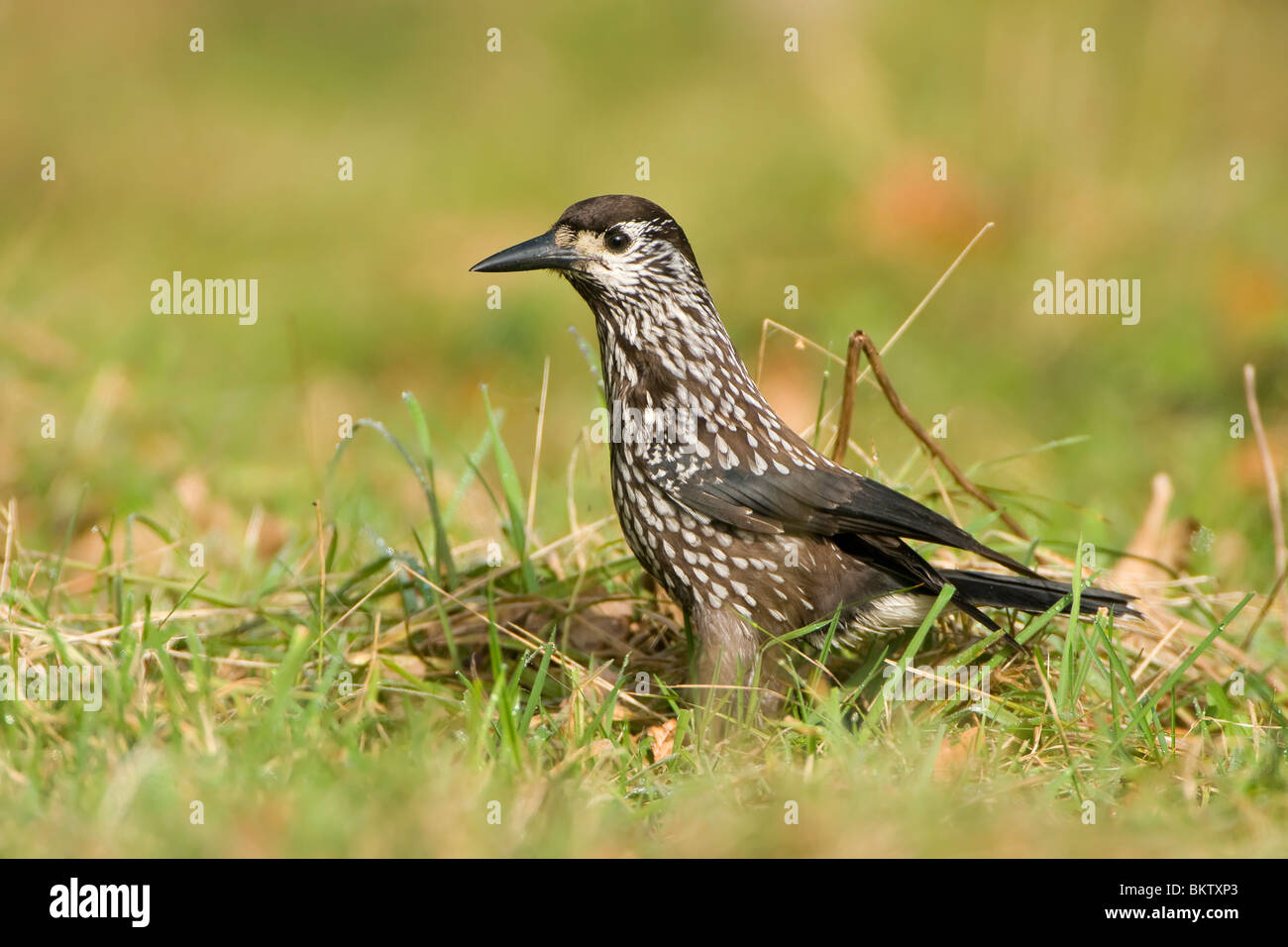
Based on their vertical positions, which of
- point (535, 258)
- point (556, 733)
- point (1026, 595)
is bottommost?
point (556, 733)

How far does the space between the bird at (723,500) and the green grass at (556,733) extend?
15 centimetres

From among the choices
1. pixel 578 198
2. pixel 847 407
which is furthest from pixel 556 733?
pixel 578 198

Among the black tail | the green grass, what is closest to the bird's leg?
the green grass

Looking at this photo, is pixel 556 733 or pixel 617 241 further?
pixel 617 241

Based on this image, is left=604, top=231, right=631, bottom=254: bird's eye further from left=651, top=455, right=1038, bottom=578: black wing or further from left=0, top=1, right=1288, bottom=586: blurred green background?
left=0, top=1, right=1288, bottom=586: blurred green background

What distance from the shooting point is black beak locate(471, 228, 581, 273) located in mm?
3949

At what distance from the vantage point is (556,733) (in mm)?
3572

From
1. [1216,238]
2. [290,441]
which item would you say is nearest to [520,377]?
[290,441]

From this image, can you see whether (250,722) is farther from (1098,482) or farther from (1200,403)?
(1200,403)

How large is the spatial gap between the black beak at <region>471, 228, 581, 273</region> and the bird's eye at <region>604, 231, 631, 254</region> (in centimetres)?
10

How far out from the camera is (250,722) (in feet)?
10.7

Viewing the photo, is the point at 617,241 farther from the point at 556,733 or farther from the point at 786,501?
the point at 556,733

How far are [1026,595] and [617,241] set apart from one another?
4.99 feet
